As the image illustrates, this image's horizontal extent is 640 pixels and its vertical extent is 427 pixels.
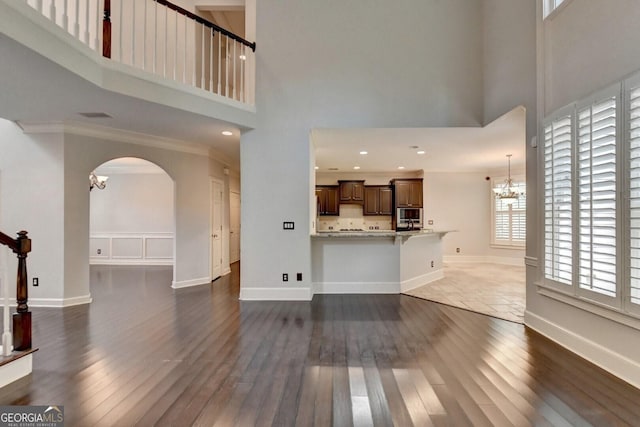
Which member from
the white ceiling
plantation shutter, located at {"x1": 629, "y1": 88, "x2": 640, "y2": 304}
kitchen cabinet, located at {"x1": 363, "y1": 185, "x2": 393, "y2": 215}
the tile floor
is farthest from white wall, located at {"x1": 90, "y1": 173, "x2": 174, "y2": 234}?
plantation shutter, located at {"x1": 629, "y1": 88, "x2": 640, "y2": 304}

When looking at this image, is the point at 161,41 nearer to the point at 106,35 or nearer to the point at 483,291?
the point at 106,35

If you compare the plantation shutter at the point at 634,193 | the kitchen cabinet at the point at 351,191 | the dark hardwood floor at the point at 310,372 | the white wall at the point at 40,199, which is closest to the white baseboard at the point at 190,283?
the dark hardwood floor at the point at 310,372

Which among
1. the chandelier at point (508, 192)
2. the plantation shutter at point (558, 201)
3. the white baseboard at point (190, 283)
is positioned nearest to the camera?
the plantation shutter at point (558, 201)

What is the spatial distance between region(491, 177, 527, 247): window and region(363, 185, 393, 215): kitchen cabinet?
9.01 ft

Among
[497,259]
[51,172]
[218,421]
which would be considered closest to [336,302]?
[218,421]

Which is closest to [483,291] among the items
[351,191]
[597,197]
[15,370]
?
[597,197]

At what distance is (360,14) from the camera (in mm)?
4891

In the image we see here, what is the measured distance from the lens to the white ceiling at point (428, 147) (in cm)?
499

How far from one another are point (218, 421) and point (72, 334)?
8.48 ft

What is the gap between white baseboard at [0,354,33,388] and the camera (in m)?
2.35

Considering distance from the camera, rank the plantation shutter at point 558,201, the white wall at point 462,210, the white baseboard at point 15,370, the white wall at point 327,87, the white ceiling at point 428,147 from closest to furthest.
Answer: the white baseboard at point 15,370
the plantation shutter at point 558,201
the white wall at point 327,87
the white ceiling at point 428,147
the white wall at point 462,210

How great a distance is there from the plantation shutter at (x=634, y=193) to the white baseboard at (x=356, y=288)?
127 inches

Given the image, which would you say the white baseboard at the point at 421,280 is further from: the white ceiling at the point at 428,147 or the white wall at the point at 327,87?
the white ceiling at the point at 428,147

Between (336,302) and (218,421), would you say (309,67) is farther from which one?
(218,421)
